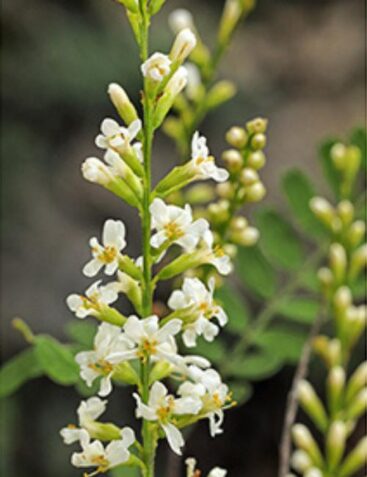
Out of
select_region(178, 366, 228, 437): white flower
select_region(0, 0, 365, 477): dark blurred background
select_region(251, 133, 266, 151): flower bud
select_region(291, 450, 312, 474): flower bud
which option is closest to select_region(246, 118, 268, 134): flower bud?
select_region(251, 133, 266, 151): flower bud

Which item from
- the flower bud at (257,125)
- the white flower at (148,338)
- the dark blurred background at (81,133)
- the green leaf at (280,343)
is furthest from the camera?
the dark blurred background at (81,133)

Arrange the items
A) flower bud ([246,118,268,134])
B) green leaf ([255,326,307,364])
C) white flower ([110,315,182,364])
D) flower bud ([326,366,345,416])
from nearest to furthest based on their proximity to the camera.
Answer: white flower ([110,315,182,364]) → flower bud ([246,118,268,134]) → flower bud ([326,366,345,416]) → green leaf ([255,326,307,364])

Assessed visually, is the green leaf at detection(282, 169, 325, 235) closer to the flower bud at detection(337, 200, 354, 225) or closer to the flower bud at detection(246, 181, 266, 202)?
the flower bud at detection(337, 200, 354, 225)

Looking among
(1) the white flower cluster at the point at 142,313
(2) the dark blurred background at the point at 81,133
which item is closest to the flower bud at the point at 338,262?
(1) the white flower cluster at the point at 142,313

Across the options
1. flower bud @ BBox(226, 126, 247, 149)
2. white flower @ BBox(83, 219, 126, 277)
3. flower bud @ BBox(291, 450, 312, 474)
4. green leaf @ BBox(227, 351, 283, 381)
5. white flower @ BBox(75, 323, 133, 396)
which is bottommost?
flower bud @ BBox(291, 450, 312, 474)

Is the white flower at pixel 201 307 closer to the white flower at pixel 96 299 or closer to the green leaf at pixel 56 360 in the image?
the white flower at pixel 96 299

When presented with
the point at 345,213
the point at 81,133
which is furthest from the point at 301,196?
the point at 81,133

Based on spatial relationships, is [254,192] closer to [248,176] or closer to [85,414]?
[248,176]
